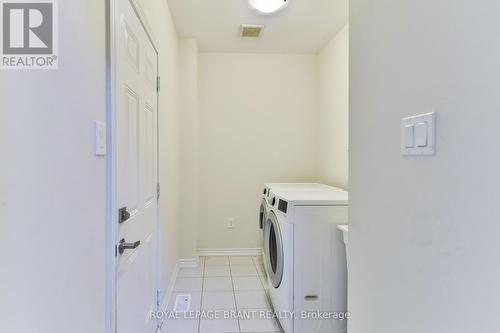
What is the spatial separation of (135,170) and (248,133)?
245 centimetres

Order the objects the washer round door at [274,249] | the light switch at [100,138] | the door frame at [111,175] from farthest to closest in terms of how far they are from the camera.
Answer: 1. the washer round door at [274,249]
2. the door frame at [111,175]
3. the light switch at [100,138]

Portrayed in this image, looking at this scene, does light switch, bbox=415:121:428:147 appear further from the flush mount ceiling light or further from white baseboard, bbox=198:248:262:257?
white baseboard, bbox=198:248:262:257

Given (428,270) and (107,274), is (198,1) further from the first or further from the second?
(428,270)

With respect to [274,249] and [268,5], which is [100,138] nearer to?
[274,249]

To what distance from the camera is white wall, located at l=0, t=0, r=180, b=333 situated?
70cm

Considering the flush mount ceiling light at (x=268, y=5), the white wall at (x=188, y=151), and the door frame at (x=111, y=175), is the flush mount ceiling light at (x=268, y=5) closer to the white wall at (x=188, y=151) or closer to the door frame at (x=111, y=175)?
the white wall at (x=188, y=151)

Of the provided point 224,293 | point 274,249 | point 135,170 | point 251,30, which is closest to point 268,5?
point 251,30

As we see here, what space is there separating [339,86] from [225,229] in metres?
2.13

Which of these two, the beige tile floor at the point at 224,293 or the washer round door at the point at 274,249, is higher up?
the washer round door at the point at 274,249

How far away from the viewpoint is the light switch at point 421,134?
33.3 inches

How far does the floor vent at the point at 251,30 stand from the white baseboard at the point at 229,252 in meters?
2.49

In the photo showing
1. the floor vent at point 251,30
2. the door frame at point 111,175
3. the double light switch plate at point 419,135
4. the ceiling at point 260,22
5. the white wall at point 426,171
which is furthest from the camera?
the floor vent at point 251,30

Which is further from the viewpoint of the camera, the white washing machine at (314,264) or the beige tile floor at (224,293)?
the beige tile floor at (224,293)

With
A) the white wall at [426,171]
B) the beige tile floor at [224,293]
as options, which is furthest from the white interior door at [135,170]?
the white wall at [426,171]
